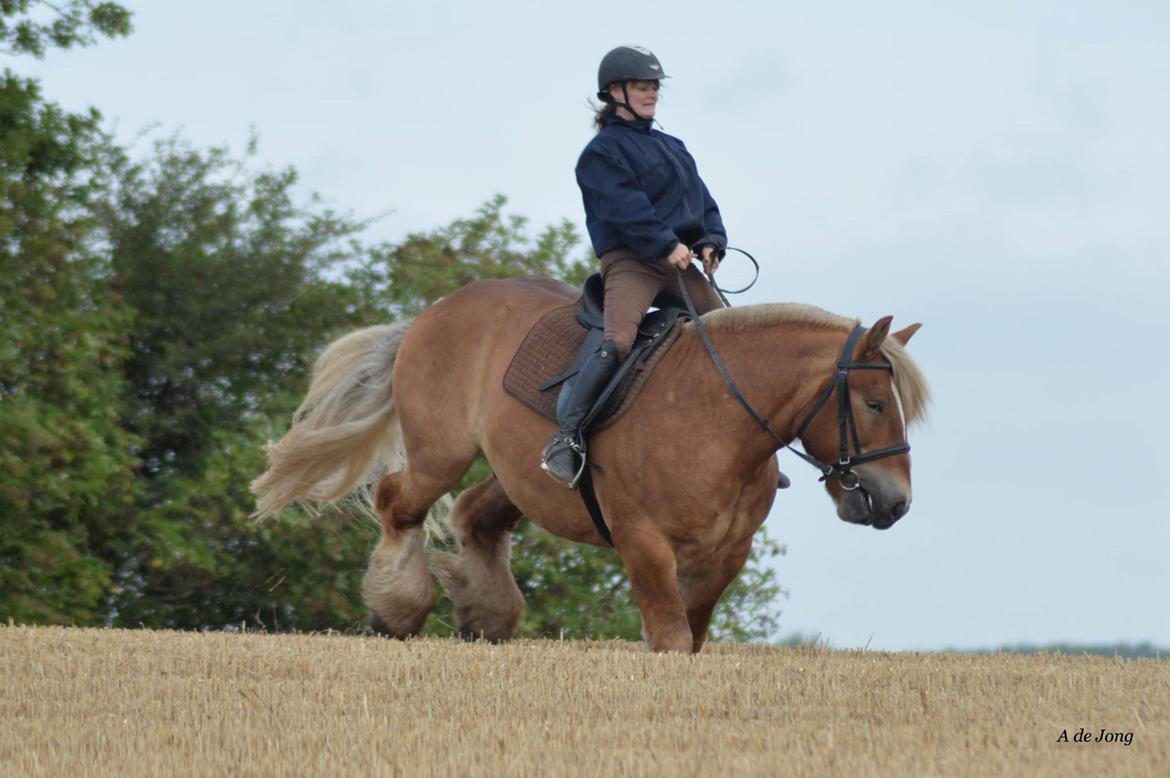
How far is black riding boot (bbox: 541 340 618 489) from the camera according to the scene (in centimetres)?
858

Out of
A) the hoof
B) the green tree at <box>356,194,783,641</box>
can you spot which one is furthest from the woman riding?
the green tree at <box>356,194,783,641</box>

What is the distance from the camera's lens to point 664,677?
741 centimetres

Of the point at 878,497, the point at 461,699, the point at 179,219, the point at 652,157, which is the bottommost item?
the point at 461,699

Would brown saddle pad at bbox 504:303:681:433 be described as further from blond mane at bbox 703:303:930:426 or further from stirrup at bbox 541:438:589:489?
blond mane at bbox 703:303:930:426

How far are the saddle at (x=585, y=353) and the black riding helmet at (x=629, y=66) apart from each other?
1.12 meters

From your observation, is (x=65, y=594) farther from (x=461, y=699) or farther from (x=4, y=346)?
(x=461, y=699)

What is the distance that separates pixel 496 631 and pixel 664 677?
3.35 m

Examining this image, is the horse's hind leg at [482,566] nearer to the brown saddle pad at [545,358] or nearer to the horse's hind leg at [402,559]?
the horse's hind leg at [402,559]

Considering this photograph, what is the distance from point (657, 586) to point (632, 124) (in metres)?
2.63

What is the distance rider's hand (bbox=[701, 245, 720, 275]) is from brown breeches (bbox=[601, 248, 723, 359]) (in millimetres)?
181

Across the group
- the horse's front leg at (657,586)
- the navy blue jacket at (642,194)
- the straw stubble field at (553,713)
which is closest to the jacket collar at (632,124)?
the navy blue jacket at (642,194)

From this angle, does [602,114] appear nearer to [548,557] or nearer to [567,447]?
[567,447]

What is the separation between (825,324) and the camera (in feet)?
27.8

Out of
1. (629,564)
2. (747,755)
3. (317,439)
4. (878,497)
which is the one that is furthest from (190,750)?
(317,439)
